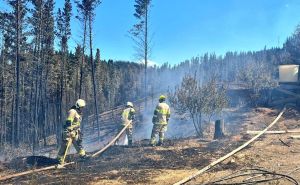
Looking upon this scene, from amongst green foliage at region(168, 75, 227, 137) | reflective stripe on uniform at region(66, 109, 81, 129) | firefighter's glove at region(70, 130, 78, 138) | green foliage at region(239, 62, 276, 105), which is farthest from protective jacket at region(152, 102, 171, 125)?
green foliage at region(239, 62, 276, 105)

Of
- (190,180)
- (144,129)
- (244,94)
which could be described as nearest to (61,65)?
(144,129)

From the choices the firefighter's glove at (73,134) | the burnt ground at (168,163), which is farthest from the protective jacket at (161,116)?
the firefighter's glove at (73,134)

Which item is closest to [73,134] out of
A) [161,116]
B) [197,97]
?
[161,116]

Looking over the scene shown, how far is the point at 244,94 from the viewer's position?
2881 cm

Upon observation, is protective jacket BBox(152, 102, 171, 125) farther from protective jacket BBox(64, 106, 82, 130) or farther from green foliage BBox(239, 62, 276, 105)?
green foliage BBox(239, 62, 276, 105)

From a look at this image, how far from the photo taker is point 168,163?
11781 millimetres

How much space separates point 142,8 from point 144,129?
47.4 feet

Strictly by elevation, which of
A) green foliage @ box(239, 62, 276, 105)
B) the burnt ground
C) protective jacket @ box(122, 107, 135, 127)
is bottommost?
the burnt ground

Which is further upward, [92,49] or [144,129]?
[92,49]

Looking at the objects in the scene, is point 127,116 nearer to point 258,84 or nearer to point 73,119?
point 73,119

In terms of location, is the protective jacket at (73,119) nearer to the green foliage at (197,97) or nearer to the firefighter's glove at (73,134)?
the firefighter's glove at (73,134)

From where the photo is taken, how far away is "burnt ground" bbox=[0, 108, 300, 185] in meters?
10.0

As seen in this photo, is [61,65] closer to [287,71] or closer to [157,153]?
[287,71]

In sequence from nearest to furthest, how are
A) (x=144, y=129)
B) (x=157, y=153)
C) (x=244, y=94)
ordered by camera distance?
1. (x=157, y=153)
2. (x=244, y=94)
3. (x=144, y=129)
